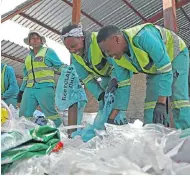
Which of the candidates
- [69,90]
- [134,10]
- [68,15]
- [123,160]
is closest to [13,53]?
[68,15]

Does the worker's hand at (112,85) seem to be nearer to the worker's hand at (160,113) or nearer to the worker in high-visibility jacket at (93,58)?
the worker in high-visibility jacket at (93,58)

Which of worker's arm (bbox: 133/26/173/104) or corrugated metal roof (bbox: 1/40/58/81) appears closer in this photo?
worker's arm (bbox: 133/26/173/104)

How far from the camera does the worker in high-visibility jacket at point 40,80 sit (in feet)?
13.4

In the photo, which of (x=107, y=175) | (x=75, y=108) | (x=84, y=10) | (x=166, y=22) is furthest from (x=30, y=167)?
(x=84, y=10)

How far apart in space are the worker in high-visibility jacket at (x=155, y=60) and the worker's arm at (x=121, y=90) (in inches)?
1.5

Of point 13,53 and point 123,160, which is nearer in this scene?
point 123,160

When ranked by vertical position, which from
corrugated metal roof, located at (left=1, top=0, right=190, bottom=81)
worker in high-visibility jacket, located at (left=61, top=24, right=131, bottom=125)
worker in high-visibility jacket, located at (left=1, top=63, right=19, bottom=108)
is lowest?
worker in high-visibility jacket, located at (left=1, top=63, right=19, bottom=108)

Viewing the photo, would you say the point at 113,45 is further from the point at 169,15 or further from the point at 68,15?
the point at 68,15

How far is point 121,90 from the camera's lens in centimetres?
285

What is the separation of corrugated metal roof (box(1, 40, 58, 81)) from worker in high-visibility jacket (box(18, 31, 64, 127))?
3.66 meters

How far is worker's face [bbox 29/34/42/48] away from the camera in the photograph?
13.2ft

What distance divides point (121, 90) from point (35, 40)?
1537 mm

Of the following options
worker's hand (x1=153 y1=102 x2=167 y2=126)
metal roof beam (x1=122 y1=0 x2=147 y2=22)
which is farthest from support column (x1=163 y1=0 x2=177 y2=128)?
metal roof beam (x1=122 y1=0 x2=147 y2=22)

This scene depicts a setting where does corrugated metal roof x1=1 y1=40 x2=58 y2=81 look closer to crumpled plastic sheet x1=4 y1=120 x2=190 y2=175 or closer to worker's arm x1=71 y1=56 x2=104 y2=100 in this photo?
worker's arm x1=71 y1=56 x2=104 y2=100
